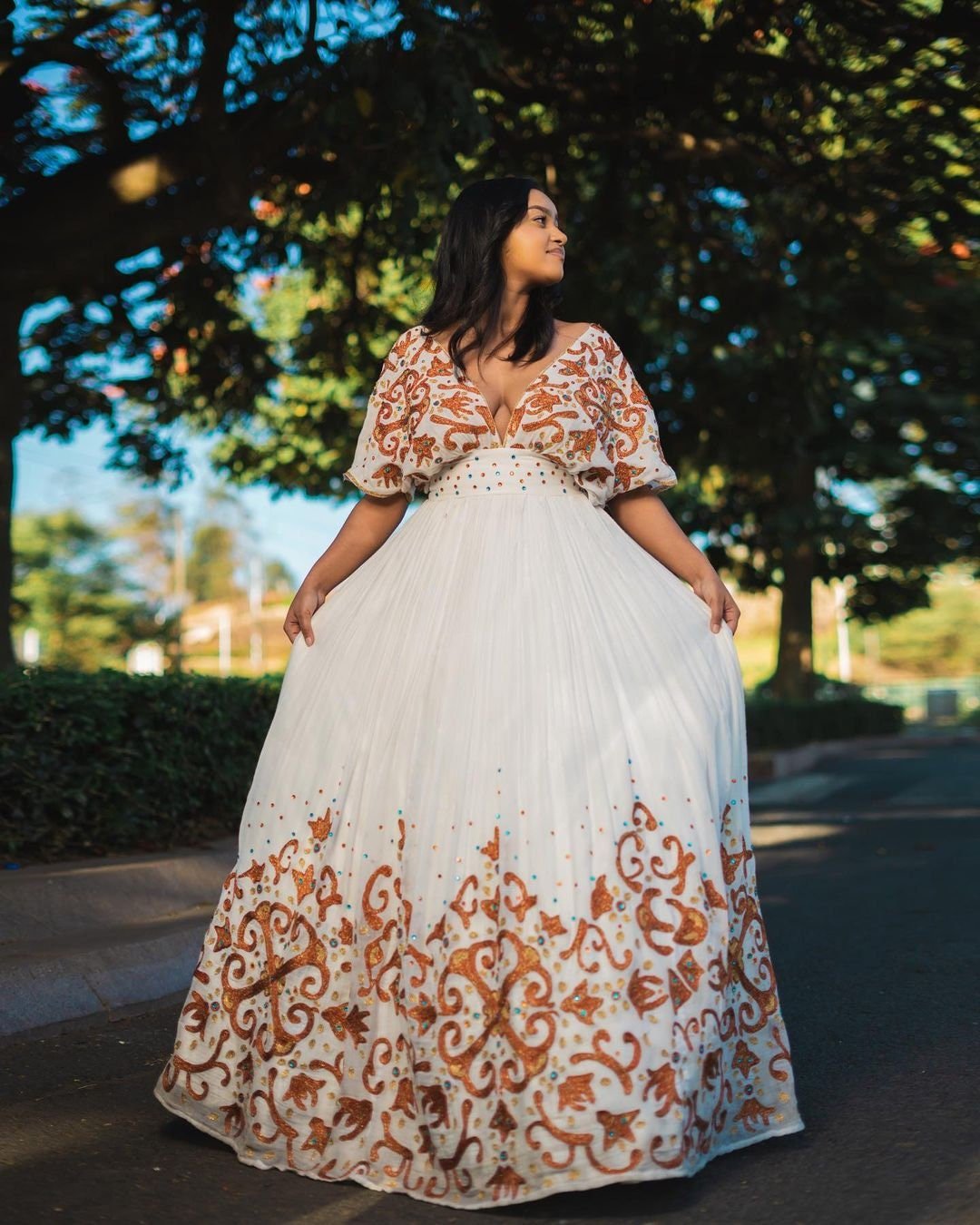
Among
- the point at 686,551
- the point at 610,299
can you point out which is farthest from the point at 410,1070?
the point at 610,299

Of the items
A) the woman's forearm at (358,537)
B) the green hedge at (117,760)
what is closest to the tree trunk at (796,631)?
the green hedge at (117,760)

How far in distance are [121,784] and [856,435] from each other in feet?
65.3

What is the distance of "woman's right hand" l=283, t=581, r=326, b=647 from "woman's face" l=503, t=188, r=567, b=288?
0.94 metres

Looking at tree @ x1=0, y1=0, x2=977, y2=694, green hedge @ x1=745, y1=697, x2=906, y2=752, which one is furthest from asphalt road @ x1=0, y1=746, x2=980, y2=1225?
green hedge @ x1=745, y1=697, x2=906, y2=752

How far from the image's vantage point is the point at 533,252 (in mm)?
3910

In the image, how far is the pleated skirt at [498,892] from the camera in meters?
3.09

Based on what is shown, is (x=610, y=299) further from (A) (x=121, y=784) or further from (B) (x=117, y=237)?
(A) (x=121, y=784)

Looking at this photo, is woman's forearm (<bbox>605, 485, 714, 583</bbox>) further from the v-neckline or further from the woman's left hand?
the v-neckline

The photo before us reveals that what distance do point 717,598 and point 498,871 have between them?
962 mm

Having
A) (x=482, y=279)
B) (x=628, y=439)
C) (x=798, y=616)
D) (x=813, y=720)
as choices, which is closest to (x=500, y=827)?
(x=628, y=439)

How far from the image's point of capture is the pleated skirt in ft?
10.2

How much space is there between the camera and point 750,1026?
3.48 m

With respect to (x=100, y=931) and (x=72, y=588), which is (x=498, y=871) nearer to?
(x=100, y=931)

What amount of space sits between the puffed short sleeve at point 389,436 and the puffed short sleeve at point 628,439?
0.51 metres
